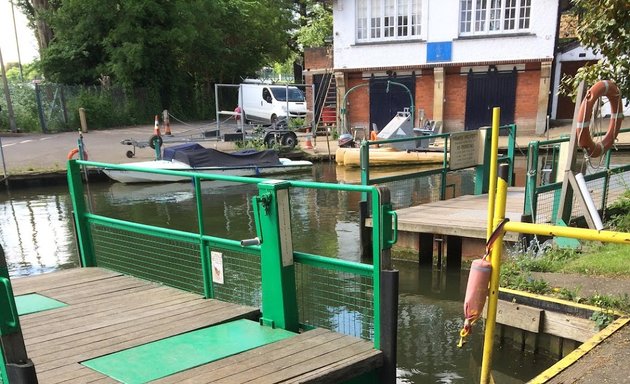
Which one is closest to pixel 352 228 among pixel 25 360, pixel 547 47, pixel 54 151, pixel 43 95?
pixel 25 360

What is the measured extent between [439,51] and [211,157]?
11.9 meters

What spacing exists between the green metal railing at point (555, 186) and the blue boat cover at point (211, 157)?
27.0 feet

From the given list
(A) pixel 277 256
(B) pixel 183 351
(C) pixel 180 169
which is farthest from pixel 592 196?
(C) pixel 180 169

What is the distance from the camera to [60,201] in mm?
14008

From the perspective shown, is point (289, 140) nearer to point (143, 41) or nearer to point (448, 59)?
point (448, 59)

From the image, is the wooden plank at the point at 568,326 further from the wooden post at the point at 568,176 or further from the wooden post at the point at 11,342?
the wooden post at the point at 11,342

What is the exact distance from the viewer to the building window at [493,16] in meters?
20.6

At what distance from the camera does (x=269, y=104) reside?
25812mm

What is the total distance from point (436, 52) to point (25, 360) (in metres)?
21.3

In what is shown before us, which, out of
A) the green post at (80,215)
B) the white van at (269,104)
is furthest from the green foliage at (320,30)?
the green post at (80,215)

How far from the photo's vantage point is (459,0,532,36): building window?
2061 cm

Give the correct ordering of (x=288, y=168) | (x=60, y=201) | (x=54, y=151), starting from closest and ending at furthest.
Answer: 1. (x=60, y=201)
2. (x=288, y=168)
3. (x=54, y=151)

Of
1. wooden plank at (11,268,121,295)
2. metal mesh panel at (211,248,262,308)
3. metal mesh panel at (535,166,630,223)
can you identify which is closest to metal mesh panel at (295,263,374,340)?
metal mesh panel at (211,248,262,308)

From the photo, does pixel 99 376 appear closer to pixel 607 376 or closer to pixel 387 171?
pixel 607 376
